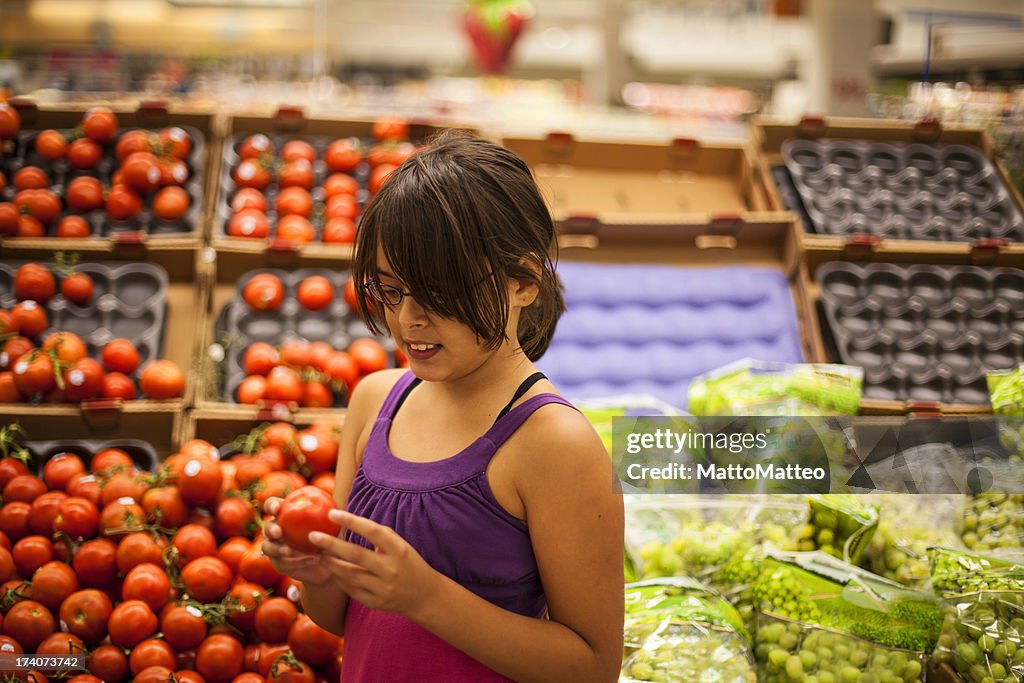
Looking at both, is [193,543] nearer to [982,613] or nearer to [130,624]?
[130,624]

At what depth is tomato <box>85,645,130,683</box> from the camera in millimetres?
1777

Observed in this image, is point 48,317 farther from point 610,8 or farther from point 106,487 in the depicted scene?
point 610,8

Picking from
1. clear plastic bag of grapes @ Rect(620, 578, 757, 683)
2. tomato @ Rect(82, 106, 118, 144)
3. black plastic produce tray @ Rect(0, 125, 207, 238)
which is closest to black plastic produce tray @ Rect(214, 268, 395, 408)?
black plastic produce tray @ Rect(0, 125, 207, 238)

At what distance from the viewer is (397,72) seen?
1373 centimetres

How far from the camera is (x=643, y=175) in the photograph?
4.01m

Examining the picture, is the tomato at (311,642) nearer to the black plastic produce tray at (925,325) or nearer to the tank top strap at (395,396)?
the tank top strap at (395,396)

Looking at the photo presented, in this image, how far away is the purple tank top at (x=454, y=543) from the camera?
3.82 ft

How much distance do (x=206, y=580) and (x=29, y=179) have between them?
2.01 metres

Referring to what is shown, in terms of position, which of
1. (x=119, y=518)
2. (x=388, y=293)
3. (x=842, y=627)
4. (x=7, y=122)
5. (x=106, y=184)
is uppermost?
(x=7, y=122)

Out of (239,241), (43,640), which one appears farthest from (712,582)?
(239,241)

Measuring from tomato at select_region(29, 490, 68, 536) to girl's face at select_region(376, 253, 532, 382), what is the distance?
136 cm

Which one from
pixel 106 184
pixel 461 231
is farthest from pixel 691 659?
pixel 106 184

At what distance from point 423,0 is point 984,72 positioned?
280 inches

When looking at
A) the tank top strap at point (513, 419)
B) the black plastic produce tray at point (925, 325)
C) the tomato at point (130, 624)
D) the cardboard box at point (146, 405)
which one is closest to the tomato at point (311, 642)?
the tomato at point (130, 624)
